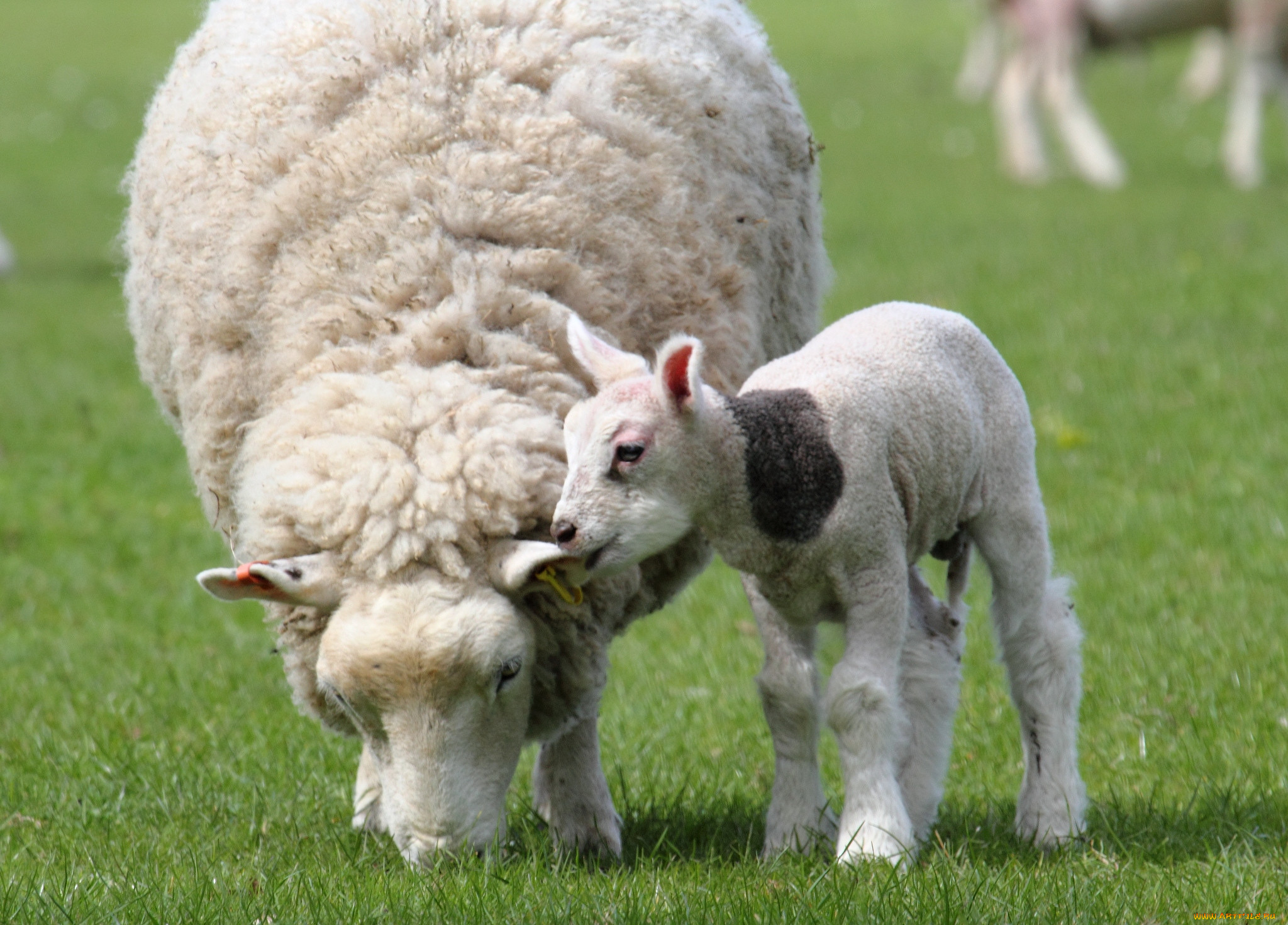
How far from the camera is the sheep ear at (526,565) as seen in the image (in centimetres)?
293

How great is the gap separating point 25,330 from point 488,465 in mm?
8776

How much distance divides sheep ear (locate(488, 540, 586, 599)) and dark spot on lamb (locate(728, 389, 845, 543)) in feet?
1.15

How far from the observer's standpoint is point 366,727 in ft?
10.4

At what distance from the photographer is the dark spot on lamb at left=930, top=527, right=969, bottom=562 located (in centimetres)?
350

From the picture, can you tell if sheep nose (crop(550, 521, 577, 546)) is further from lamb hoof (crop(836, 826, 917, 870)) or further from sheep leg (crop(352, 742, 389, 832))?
sheep leg (crop(352, 742, 389, 832))

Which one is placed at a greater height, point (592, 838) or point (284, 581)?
point (284, 581)

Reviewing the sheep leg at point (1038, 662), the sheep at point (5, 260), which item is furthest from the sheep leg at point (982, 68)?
the sheep leg at point (1038, 662)

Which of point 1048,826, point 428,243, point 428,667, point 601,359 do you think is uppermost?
point 428,243

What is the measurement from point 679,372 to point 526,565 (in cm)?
46

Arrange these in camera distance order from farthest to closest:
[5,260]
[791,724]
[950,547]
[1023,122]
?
[1023,122] < [5,260] < [950,547] < [791,724]

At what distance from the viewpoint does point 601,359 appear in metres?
2.98

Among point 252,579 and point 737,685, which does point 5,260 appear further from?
point 252,579

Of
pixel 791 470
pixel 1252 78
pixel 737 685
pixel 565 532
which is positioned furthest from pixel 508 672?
pixel 1252 78

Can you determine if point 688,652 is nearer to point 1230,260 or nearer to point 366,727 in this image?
point 366,727
